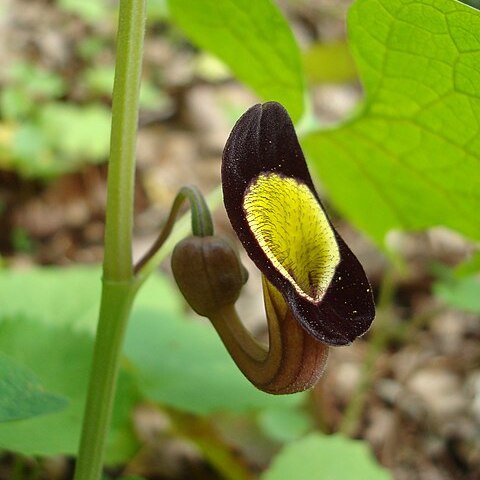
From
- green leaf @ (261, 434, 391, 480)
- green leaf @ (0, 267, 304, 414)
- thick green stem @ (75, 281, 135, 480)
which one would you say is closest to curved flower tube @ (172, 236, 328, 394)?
thick green stem @ (75, 281, 135, 480)

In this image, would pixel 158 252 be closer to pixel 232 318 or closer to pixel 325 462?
pixel 232 318

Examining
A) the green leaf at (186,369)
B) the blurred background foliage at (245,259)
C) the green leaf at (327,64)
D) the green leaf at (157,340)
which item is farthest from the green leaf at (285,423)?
the green leaf at (327,64)

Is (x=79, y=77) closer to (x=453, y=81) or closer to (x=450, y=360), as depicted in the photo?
(x=450, y=360)

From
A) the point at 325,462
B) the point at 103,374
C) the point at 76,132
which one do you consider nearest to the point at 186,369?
the point at 325,462

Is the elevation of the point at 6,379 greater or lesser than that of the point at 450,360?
greater

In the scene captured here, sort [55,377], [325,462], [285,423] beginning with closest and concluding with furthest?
[55,377], [325,462], [285,423]

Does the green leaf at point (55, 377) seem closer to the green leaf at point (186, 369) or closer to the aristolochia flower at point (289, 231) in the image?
the green leaf at point (186, 369)

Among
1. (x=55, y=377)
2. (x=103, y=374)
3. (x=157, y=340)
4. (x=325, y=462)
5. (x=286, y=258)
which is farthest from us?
(x=157, y=340)

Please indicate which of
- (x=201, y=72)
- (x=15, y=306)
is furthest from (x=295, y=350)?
(x=201, y=72)
